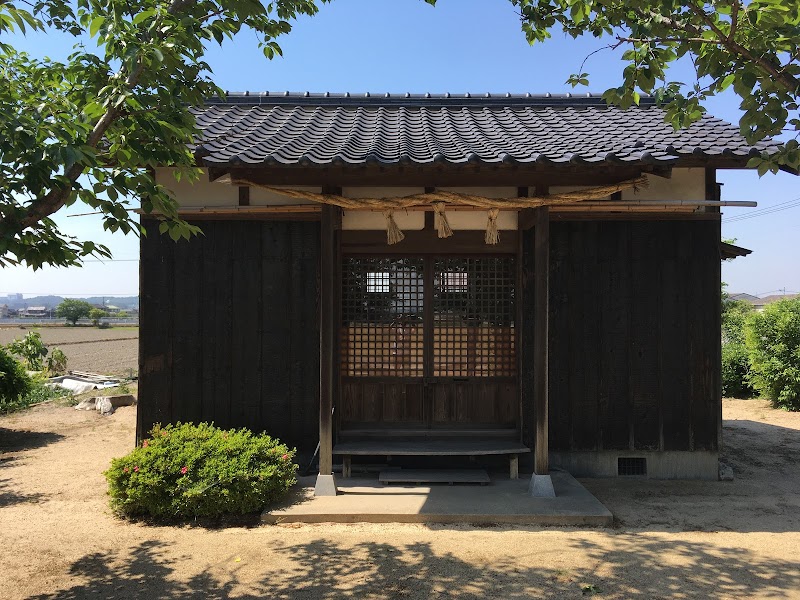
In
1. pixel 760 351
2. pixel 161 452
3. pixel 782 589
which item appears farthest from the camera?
pixel 760 351

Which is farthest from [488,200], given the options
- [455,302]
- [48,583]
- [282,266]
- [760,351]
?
[760,351]

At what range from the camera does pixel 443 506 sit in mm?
5531

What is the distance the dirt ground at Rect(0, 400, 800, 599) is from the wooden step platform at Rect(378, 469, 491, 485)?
0.94m

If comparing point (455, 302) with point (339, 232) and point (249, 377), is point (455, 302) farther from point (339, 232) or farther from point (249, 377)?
point (249, 377)

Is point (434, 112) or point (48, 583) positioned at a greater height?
point (434, 112)

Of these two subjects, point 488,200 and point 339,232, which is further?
point 339,232

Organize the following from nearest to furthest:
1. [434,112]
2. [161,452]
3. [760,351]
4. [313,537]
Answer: [313,537] < [161,452] < [434,112] < [760,351]

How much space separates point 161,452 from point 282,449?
1225mm

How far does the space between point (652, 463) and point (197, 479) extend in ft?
17.9

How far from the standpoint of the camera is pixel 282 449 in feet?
19.2

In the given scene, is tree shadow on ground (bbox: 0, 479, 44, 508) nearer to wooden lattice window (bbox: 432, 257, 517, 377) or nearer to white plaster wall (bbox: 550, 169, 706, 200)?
wooden lattice window (bbox: 432, 257, 517, 377)

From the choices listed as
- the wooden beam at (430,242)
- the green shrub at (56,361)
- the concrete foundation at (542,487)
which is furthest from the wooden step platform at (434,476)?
the green shrub at (56,361)

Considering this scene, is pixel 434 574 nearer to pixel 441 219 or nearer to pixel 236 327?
pixel 441 219

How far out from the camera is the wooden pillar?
5.87m
